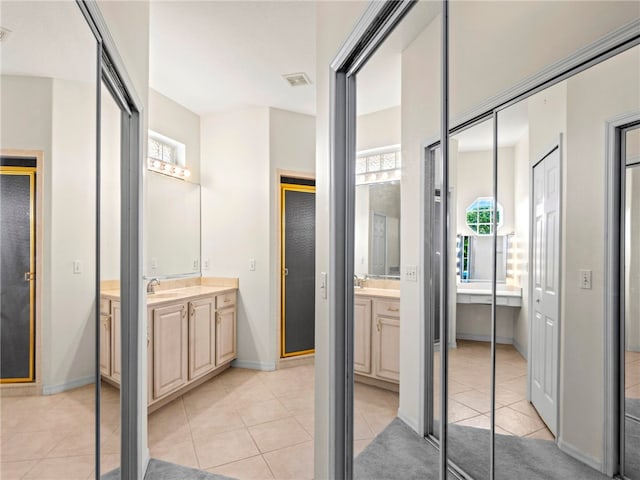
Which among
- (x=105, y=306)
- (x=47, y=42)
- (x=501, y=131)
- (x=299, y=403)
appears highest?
(x=47, y=42)

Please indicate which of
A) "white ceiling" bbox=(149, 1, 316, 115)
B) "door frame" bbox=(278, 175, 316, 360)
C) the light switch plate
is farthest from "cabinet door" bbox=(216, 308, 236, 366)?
the light switch plate

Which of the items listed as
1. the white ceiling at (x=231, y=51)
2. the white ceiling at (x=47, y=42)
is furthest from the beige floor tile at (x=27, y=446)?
the white ceiling at (x=231, y=51)

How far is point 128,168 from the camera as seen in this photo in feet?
6.83

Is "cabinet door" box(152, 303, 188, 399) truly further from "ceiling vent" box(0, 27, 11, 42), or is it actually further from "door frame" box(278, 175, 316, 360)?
"ceiling vent" box(0, 27, 11, 42)

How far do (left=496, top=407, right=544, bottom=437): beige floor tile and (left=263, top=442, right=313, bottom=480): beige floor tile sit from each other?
173 centimetres

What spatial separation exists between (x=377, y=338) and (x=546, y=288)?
957mm

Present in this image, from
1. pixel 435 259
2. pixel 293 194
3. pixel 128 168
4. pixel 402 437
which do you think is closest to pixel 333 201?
pixel 435 259

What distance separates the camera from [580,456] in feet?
1.90

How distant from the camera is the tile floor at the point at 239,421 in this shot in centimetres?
79

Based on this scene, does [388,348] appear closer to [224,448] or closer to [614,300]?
[614,300]

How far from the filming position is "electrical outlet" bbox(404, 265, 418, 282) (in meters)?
1.25

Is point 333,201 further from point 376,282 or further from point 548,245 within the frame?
point 548,245

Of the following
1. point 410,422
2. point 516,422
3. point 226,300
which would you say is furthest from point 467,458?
point 226,300

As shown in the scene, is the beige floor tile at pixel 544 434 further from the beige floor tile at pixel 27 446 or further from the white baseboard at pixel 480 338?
the beige floor tile at pixel 27 446
